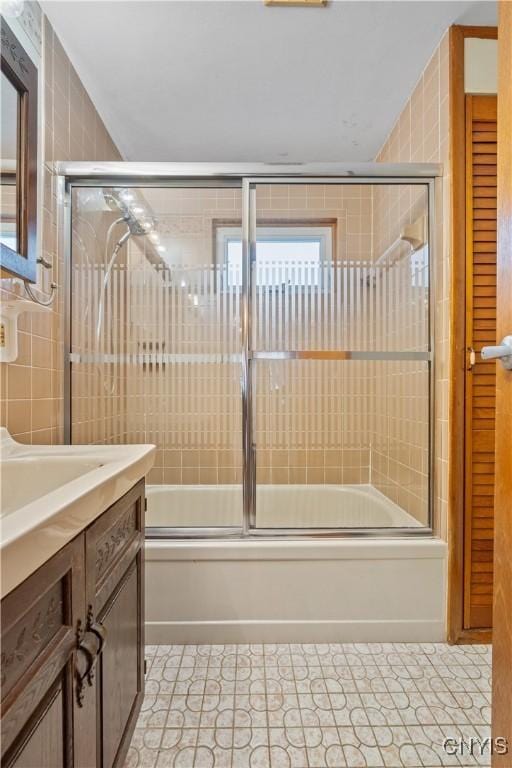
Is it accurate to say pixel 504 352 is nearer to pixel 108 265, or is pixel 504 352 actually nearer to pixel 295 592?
pixel 295 592

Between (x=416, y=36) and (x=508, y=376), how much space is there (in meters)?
1.72

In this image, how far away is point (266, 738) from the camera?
118cm

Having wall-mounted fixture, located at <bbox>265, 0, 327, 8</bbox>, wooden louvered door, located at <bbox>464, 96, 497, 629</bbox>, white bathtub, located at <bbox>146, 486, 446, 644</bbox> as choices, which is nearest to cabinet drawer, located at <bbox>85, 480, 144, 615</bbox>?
white bathtub, located at <bbox>146, 486, 446, 644</bbox>

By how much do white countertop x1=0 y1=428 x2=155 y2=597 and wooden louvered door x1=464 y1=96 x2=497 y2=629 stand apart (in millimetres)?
1314

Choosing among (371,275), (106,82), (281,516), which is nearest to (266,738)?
(281,516)

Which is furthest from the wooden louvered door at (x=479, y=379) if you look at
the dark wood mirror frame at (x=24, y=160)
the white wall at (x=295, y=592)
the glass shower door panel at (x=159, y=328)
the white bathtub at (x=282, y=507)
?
the dark wood mirror frame at (x=24, y=160)

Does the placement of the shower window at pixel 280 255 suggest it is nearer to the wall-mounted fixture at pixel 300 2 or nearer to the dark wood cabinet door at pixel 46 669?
the wall-mounted fixture at pixel 300 2

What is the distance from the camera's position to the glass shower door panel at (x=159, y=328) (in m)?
1.76

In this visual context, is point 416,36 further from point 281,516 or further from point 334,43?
point 281,516

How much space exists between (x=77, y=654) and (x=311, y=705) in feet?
3.27

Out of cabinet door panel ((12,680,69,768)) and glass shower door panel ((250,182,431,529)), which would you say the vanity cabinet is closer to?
cabinet door panel ((12,680,69,768))

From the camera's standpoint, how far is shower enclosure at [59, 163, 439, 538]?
1742 mm

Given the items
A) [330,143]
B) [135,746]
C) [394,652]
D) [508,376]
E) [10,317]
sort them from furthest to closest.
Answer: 1. [330,143]
2. [394,652]
3. [10,317]
4. [135,746]
5. [508,376]

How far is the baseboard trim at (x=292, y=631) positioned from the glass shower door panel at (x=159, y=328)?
0.41 metres
